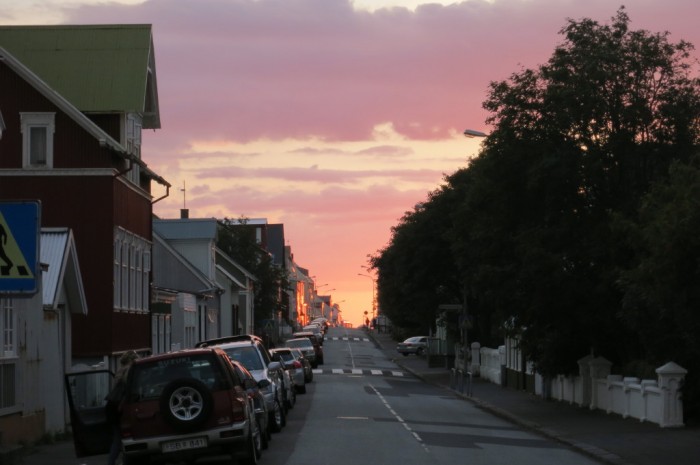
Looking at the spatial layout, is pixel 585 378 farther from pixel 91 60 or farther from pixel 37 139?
pixel 91 60

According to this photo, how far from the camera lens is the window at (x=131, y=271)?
3559cm

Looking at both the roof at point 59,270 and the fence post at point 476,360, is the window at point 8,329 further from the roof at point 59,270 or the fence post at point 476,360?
the fence post at point 476,360

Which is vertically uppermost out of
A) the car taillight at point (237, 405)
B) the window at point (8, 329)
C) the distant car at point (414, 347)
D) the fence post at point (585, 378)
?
the window at point (8, 329)

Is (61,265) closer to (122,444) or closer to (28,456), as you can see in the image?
(28,456)

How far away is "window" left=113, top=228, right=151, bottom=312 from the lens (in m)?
35.6

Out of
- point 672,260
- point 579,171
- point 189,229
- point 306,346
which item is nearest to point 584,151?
point 579,171

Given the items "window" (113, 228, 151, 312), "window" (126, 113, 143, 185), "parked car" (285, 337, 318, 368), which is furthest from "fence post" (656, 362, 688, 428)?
→ "parked car" (285, 337, 318, 368)

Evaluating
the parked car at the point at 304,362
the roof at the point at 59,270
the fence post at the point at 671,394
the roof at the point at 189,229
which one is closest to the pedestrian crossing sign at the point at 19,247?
the roof at the point at 59,270

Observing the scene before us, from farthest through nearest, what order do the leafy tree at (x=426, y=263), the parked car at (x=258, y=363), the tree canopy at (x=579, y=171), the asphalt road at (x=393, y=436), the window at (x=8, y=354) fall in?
the leafy tree at (x=426, y=263) < the tree canopy at (x=579, y=171) < the parked car at (x=258, y=363) < the window at (x=8, y=354) < the asphalt road at (x=393, y=436)

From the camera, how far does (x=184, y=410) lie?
53.3 ft

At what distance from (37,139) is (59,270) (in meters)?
10.4

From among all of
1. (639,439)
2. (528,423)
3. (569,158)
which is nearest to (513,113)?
(569,158)

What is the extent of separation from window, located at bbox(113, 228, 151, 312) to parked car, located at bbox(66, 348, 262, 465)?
18.6 meters

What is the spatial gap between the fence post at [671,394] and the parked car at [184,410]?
12.2 meters
